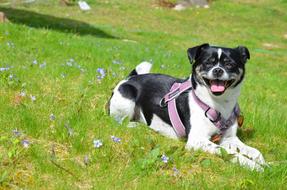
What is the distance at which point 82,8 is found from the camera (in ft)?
104

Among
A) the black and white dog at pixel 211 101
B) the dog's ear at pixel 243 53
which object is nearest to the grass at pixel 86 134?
the black and white dog at pixel 211 101

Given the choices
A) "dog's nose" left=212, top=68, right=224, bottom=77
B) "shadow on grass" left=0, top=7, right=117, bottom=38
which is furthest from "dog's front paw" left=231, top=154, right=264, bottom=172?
"shadow on grass" left=0, top=7, right=117, bottom=38

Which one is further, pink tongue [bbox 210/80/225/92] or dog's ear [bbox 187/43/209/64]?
dog's ear [bbox 187/43/209/64]

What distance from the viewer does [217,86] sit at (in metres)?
6.36

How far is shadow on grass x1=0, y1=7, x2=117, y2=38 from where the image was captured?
2281cm

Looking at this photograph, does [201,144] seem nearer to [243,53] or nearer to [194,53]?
[194,53]

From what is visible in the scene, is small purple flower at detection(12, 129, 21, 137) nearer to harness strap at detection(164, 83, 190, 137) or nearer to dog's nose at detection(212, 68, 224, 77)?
harness strap at detection(164, 83, 190, 137)

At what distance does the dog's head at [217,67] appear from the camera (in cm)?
624

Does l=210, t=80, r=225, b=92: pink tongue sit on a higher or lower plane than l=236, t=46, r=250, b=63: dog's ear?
lower

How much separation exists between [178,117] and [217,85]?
0.83m

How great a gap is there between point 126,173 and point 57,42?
858 centimetres

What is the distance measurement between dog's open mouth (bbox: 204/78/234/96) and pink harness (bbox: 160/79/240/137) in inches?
11.7

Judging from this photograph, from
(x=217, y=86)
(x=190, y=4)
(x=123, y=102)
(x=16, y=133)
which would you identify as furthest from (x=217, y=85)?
(x=190, y=4)

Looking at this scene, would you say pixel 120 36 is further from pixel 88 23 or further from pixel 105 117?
pixel 105 117
